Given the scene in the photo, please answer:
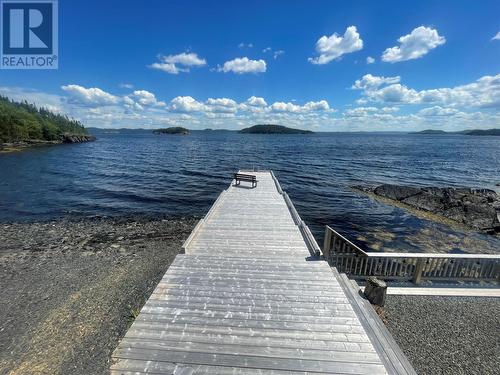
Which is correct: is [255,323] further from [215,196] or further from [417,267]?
[215,196]

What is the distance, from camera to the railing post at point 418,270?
756 cm

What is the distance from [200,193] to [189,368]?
20723 mm

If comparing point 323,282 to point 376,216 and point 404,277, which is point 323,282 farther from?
point 376,216

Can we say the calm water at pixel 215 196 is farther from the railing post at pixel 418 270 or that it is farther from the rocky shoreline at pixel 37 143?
the rocky shoreline at pixel 37 143

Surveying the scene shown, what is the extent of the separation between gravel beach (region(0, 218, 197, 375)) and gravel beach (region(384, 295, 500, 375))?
23.5ft

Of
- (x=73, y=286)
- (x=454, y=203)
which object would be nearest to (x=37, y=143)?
(x=73, y=286)

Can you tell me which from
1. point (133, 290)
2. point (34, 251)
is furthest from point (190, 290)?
point (34, 251)

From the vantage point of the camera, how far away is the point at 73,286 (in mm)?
8789

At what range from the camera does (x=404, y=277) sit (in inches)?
309

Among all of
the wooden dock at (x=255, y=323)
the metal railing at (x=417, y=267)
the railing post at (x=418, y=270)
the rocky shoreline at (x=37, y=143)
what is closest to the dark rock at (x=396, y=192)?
the metal railing at (x=417, y=267)

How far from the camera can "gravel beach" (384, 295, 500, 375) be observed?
510 centimetres

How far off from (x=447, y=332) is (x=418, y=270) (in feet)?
6.87

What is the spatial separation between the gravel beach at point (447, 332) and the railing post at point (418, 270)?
2.15 ft

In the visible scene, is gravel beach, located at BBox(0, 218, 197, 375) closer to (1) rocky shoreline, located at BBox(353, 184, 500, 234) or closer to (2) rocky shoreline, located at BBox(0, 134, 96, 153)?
(1) rocky shoreline, located at BBox(353, 184, 500, 234)
